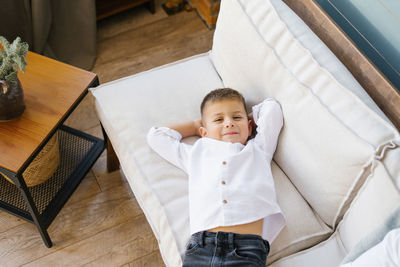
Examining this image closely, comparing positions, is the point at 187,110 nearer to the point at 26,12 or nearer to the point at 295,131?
the point at 295,131

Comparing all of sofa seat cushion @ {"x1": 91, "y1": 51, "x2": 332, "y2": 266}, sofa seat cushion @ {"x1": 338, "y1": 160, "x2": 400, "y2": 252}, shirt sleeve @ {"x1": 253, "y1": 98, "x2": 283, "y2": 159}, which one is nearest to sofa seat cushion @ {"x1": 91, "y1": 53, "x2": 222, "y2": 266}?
sofa seat cushion @ {"x1": 91, "y1": 51, "x2": 332, "y2": 266}

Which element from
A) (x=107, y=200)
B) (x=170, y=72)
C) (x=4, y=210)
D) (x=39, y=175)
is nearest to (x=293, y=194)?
(x=170, y=72)

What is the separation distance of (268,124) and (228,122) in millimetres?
140

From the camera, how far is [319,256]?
121 cm

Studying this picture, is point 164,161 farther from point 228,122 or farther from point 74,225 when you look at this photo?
point 74,225

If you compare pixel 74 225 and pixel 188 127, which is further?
pixel 74 225

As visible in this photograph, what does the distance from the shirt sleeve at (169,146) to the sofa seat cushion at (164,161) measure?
1.0 inches

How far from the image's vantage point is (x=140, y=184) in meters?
1.38

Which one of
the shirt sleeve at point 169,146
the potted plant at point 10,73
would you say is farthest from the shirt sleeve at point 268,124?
the potted plant at point 10,73

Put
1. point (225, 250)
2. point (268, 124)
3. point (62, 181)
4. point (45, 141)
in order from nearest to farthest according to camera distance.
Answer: point (225, 250) < point (268, 124) < point (45, 141) < point (62, 181)

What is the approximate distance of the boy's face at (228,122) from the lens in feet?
4.49

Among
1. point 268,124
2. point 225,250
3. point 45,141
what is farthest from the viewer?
point 45,141

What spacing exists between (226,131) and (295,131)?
0.76 ft

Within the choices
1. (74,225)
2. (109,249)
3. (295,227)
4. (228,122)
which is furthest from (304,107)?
(74,225)
